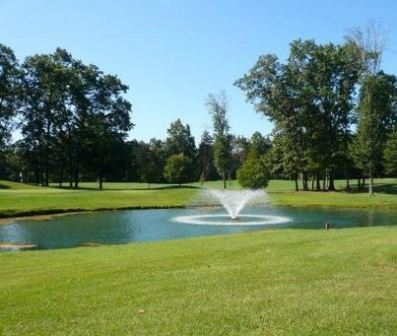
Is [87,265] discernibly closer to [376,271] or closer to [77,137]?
[376,271]

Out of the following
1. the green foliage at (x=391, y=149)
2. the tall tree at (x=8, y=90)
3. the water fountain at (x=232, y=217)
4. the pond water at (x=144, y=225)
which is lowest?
the pond water at (x=144, y=225)

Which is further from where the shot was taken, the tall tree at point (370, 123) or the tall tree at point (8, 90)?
the tall tree at point (8, 90)

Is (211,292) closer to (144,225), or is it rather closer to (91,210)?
(144,225)

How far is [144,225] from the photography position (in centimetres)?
3080

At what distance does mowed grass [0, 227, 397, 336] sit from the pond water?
34.4 feet

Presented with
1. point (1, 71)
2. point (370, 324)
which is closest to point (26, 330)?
point (370, 324)

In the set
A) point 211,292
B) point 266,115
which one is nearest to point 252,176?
point 266,115

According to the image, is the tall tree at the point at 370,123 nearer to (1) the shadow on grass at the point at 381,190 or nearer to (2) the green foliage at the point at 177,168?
(1) the shadow on grass at the point at 381,190

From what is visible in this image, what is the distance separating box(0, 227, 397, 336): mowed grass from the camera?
775cm

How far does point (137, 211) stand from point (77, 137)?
37.5 m

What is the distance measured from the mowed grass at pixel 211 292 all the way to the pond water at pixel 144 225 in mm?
10471

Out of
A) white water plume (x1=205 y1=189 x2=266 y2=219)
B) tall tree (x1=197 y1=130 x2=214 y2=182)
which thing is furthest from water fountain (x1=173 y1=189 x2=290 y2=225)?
tall tree (x1=197 y1=130 x2=214 y2=182)

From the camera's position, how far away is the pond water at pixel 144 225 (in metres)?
25.5

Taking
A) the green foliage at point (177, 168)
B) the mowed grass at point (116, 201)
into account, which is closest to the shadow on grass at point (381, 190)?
the mowed grass at point (116, 201)
